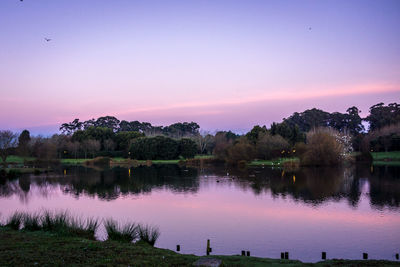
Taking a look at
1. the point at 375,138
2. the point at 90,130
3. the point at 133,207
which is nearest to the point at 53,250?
the point at 133,207

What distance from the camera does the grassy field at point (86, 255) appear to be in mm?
10352

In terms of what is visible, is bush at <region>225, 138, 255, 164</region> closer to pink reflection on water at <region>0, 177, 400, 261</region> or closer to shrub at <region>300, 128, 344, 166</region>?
shrub at <region>300, 128, 344, 166</region>

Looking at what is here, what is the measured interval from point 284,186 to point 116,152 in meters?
84.3

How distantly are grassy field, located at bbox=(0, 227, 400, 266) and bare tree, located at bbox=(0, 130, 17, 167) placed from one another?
65.2m

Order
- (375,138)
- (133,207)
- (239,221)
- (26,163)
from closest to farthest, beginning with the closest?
(239,221) → (133,207) → (26,163) → (375,138)

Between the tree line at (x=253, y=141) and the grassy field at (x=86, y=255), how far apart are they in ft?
215

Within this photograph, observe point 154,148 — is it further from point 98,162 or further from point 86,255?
point 86,255

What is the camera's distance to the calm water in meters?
17.5

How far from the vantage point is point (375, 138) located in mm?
98312

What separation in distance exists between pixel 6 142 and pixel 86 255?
71734mm

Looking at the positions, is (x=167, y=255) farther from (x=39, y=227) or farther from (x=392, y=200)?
(x=392, y=200)

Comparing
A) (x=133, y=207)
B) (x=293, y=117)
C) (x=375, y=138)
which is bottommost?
(x=133, y=207)

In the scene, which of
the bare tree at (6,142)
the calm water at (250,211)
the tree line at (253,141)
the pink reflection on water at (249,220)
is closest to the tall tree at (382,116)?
the tree line at (253,141)

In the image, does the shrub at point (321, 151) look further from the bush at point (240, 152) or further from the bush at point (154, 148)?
the bush at point (154, 148)
